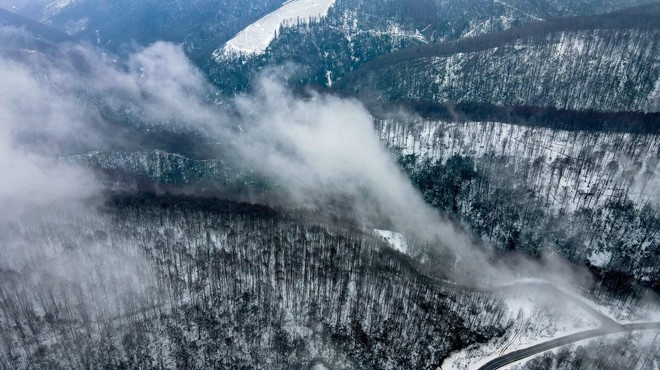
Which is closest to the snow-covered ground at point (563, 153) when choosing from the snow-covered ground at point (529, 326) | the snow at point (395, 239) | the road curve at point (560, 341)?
the road curve at point (560, 341)

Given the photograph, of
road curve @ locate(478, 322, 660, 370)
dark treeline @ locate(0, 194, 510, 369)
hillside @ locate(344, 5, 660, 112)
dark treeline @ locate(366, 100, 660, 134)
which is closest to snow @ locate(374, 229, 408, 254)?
dark treeline @ locate(0, 194, 510, 369)

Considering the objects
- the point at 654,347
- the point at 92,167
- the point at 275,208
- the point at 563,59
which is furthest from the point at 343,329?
the point at 563,59

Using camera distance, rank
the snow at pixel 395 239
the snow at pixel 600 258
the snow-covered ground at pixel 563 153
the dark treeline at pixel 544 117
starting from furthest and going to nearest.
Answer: the dark treeline at pixel 544 117 → the snow-covered ground at pixel 563 153 → the snow at pixel 395 239 → the snow at pixel 600 258

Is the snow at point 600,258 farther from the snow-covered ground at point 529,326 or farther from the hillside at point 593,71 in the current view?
the hillside at point 593,71

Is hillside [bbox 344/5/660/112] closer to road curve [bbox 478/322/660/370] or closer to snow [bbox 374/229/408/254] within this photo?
snow [bbox 374/229/408/254]

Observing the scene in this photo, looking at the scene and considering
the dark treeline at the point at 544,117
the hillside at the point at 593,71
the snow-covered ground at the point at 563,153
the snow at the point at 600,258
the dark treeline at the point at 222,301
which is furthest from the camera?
the hillside at the point at 593,71

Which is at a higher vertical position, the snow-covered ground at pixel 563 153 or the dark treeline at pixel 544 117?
the dark treeline at pixel 544 117
